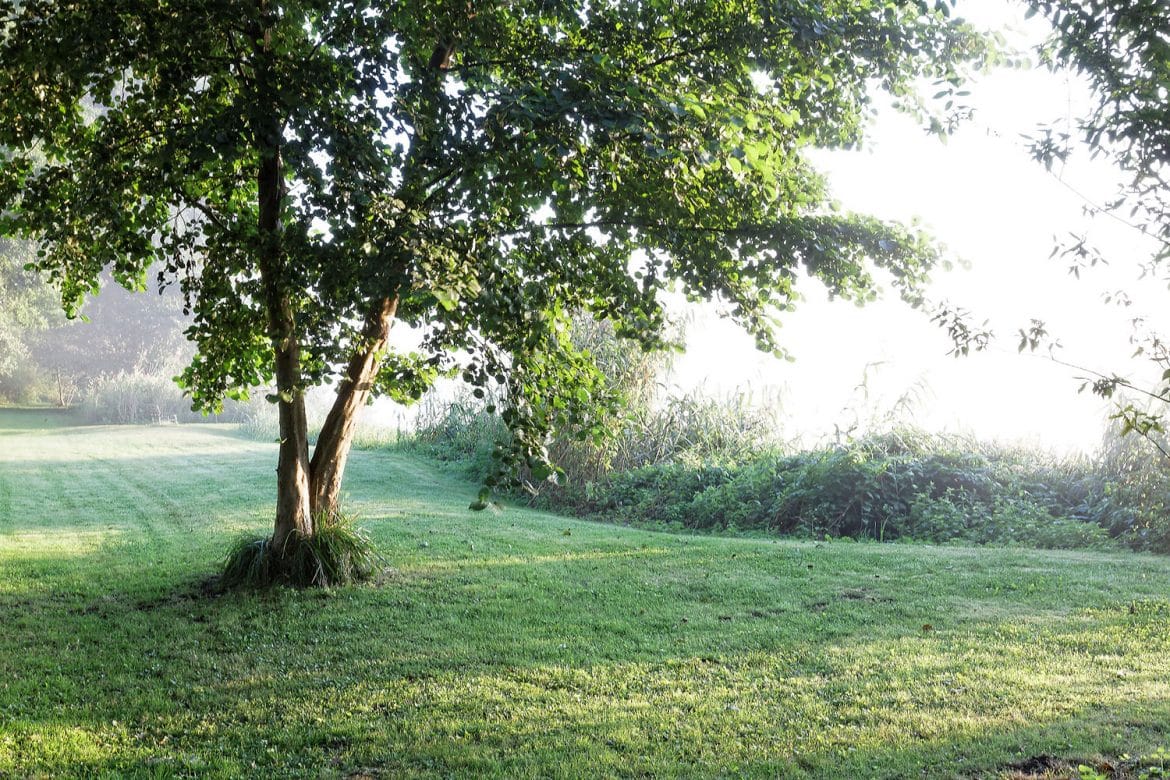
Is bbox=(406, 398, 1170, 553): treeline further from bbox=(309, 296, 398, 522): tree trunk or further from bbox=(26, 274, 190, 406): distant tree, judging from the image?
bbox=(26, 274, 190, 406): distant tree

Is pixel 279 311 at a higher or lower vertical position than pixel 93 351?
lower

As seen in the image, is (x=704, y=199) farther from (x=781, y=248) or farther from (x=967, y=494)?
(x=967, y=494)

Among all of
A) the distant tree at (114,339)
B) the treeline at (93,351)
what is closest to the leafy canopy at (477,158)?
the treeline at (93,351)

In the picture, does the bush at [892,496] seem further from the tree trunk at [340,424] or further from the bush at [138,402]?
the bush at [138,402]

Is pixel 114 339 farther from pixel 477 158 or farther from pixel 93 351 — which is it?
pixel 477 158

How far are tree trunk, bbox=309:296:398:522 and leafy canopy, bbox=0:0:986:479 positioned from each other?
17.8 inches

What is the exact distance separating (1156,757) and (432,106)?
4.99 metres

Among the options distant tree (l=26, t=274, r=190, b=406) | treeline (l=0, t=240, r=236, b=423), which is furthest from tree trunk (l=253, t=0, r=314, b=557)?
distant tree (l=26, t=274, r=190, b=406)

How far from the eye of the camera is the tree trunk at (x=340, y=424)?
730 cm

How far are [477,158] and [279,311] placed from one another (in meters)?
2.29

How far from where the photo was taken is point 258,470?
1616cm

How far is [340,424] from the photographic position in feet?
24.6

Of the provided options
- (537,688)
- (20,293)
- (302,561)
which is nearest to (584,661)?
(537,688)

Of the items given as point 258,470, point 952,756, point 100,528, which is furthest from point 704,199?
point 258,470
